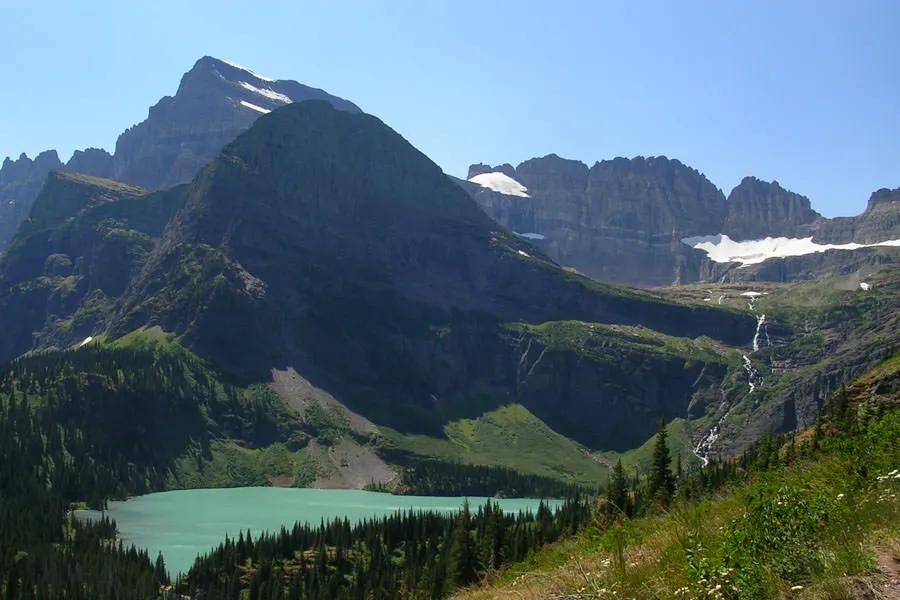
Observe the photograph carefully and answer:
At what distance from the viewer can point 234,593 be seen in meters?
123

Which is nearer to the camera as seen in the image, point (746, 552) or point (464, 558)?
point (746, 552)

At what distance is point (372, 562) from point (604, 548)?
125293 millimetres

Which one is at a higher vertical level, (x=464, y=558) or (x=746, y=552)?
(x=746, y=552)

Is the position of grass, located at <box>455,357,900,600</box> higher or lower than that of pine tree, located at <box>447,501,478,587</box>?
higher

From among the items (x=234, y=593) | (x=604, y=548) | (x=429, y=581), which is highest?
(x=604, y=548)

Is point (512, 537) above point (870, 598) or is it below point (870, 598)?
below

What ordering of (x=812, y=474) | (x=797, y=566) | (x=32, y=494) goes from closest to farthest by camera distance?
(x=797, y=566) → (x=812, y=474) → (x=32, y=494)

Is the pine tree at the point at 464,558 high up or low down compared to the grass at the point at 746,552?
down

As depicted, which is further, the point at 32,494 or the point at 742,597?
the point at 32,494

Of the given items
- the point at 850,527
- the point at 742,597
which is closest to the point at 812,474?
the point at 850,527

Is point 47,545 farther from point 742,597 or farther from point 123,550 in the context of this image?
point 742,597

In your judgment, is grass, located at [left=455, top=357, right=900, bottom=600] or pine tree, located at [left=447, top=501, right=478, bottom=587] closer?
grass, located at [left=455, top=357, right=900, bottom=600]

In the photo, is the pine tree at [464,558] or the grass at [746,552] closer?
the grass at [746,552]

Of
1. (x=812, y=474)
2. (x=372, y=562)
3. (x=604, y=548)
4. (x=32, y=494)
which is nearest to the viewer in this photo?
(x=604, y=548)
